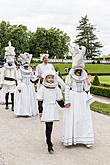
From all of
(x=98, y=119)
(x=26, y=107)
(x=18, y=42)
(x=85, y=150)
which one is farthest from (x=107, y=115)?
(x=18, y=42)

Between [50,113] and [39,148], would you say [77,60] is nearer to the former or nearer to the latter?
[50,113]

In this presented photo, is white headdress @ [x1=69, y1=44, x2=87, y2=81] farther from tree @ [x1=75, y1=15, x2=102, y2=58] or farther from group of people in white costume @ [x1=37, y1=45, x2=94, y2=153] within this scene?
tree @ [x1=75, y1=15, x2=102, y2=58]

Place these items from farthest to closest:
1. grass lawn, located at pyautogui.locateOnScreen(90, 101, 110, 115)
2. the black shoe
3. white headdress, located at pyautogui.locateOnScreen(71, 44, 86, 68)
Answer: grass lawn, located at pyautogui.locateOnScreen(90, 101, 110, 115) < white headdress, located at pyautogui.locateOnScreen(71, 44, 86, 68) < the black shoe

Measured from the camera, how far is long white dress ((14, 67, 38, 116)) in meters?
12.3

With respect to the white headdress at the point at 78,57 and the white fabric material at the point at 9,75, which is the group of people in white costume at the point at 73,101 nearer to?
the white headdress at the point at 78,57

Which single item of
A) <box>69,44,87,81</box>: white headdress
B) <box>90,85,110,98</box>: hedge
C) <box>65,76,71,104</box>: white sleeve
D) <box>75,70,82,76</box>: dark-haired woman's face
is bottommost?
<box>90,85,110,98</box>: hedge

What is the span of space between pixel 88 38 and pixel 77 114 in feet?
287

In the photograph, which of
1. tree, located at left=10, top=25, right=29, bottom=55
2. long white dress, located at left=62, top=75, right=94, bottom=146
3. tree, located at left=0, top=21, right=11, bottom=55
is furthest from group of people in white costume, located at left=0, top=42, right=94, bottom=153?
tree, located at left=0, top=21, right=11, bottom=55

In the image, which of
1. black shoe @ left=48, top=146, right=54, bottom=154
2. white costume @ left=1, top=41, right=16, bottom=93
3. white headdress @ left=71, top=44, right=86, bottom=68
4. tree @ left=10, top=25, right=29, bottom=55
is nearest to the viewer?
black shoe @ left=48, top=146, right=54, bottom=154

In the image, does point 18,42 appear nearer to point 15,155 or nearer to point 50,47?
point 50,47

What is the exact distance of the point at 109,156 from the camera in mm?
7090

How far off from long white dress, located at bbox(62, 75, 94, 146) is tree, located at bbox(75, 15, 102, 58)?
86085mm

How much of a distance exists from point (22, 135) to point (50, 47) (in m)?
78.9

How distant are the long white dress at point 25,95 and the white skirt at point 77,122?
175 inches
